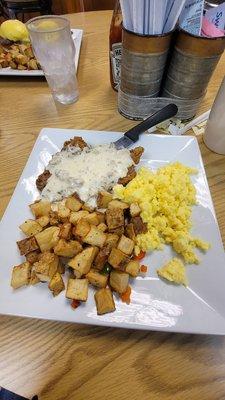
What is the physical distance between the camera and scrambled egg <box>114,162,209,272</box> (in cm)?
58

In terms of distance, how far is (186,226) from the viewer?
1.99 ft

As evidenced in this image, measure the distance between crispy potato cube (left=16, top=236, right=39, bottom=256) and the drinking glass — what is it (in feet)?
2.02

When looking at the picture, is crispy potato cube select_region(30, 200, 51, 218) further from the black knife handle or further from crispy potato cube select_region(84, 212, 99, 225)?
the black knife handle

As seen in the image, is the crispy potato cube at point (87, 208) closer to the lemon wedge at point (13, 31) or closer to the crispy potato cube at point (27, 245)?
the crispy potato cube at point (27, 245)

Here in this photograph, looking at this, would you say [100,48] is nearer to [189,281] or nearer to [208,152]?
[208,152]

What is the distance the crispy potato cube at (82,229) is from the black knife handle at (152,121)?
33cm

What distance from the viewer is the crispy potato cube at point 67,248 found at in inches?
21.3

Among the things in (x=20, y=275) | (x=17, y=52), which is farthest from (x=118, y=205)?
(x=17, y=52)

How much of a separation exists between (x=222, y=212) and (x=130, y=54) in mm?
501

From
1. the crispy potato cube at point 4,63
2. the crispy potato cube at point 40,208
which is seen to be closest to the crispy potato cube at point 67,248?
the crispy potato cube at point 40,208

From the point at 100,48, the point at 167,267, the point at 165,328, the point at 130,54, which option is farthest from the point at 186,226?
the point at 100,48

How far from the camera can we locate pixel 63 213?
24.0 inches

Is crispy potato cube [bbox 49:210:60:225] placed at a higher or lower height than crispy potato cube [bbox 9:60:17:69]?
lower

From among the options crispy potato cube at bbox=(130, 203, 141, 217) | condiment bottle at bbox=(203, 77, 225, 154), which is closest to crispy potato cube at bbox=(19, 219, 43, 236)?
crispy potato cube at bbox=(130, 203, 141, 217)
